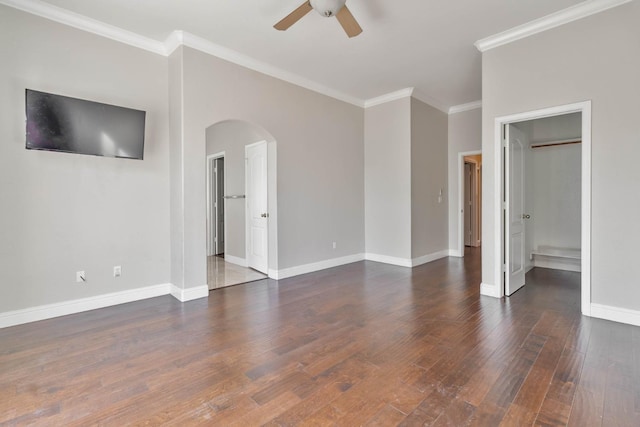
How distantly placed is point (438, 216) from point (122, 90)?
18.1 feet

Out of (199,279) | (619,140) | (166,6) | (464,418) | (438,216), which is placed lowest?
(464,418)

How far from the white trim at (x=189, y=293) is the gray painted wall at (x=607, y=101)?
13.7 feet

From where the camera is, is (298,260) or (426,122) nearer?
(298,260)

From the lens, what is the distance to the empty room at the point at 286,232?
199 cm

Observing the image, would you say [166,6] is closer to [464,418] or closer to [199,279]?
[199,279]

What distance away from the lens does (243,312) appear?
3363mm

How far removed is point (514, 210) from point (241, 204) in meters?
4.32

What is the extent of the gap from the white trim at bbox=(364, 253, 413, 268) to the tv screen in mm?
4154

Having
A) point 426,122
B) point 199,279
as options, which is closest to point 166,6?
point 199,279

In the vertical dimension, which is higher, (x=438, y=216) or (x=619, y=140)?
(x=619, y=140)

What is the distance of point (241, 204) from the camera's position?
19.3 feet

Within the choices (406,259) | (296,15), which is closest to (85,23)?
(296,15)

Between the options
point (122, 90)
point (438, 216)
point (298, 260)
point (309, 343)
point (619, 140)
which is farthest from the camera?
point (438, 216)

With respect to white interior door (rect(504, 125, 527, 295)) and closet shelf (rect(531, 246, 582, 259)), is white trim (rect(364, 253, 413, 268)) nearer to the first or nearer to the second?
white interior door (rect(504, 125, 527, 295))
